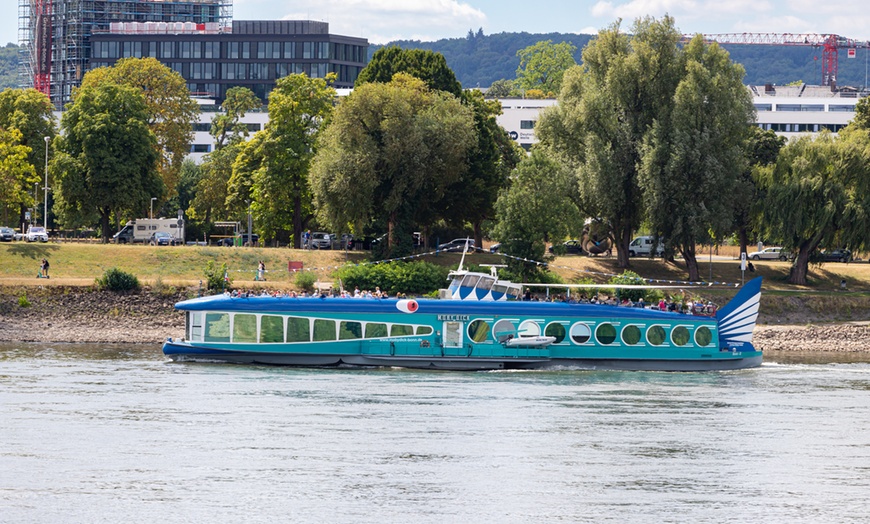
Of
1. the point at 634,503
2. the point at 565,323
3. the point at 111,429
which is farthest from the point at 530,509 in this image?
the point at 565,323

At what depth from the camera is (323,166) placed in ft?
260

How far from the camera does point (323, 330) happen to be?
172 feet

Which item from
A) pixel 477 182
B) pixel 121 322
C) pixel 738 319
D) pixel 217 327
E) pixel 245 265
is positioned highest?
pixel 477 182

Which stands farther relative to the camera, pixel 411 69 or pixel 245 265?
pixel 411 69

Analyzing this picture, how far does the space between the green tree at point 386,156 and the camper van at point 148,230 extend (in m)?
21.7

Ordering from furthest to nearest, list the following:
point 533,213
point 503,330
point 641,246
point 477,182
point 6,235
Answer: point 641,246, point 6,235, point 477,182, point 533,213, point 503,330

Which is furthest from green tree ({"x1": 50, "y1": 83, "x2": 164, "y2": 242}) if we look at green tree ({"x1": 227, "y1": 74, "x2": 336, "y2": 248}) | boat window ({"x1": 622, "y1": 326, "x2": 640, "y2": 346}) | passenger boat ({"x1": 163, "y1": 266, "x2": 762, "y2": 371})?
boat window ({"x1": 622, "y1": 326, "x2": 640, "y2": 346})

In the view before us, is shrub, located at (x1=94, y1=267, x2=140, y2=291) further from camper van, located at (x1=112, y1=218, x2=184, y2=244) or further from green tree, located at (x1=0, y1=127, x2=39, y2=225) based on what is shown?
camper van, located at (x1=112, y1=218, x2=184, y2=244)

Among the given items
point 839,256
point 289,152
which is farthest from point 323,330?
point 839,256

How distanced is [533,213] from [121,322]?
81.9 feet

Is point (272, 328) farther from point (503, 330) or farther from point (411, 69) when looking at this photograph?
point (411, 69)

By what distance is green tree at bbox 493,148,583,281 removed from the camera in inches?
3083

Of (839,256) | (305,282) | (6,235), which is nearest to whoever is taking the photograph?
(305,282)

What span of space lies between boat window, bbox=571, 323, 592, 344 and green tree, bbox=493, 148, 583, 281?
2433 cm
